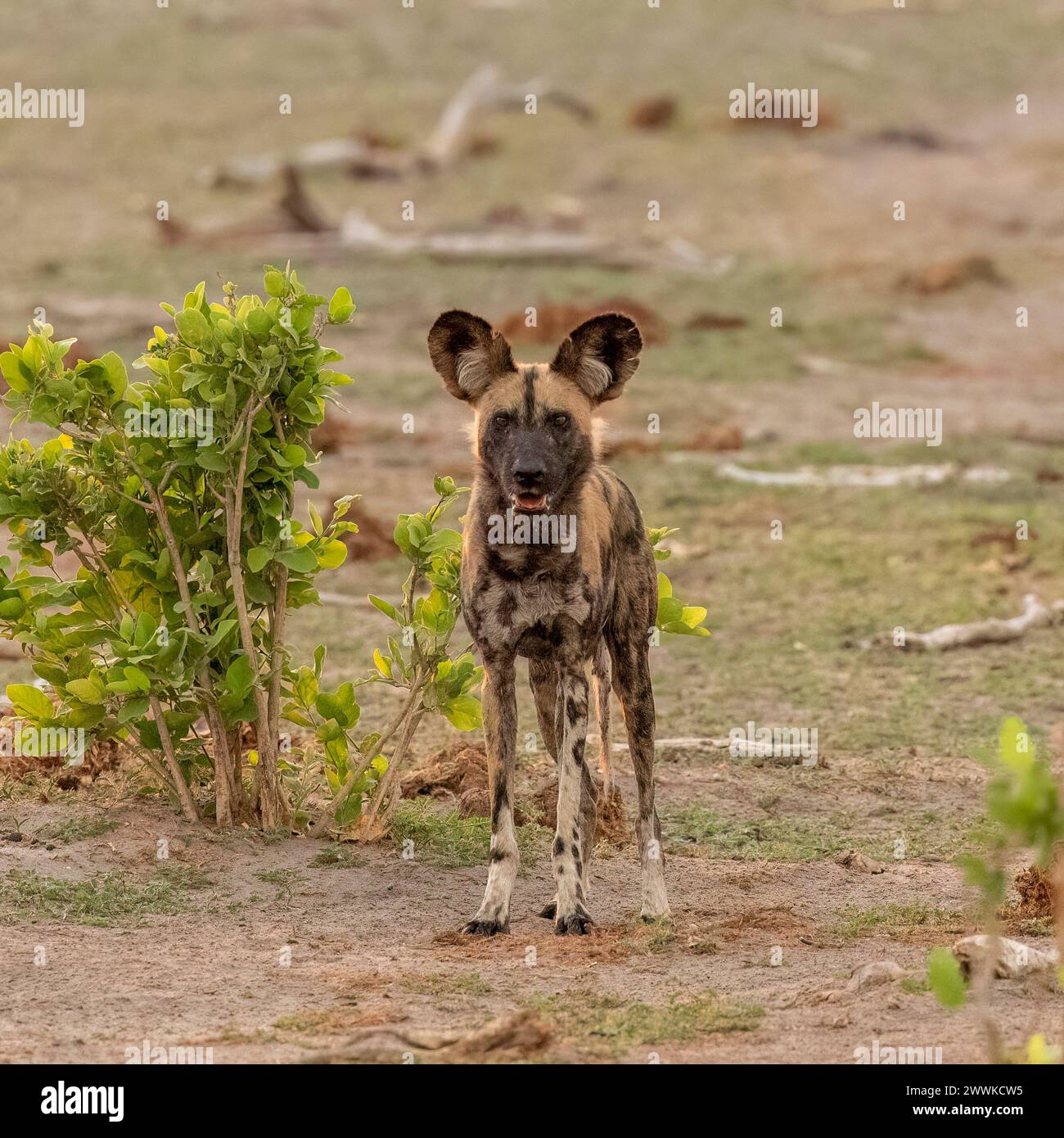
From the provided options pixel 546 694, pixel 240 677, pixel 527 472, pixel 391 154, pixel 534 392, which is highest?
pixel 391 154

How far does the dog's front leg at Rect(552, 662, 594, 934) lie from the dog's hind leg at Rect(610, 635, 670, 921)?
0.30 meters

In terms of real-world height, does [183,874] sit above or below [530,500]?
below

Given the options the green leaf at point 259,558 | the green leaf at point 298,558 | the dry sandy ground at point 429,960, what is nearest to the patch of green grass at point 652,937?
the dry sandy ground at point 429,960

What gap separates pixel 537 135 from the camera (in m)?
33.8

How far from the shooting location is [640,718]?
7.78 metres

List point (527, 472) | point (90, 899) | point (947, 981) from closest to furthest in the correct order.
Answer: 1. point (947, 981)
2. point (527, 472)
3. point (90, 899)

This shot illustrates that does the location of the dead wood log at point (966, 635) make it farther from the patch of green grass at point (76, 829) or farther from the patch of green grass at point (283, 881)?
the patch of green grass at point (76, 829)

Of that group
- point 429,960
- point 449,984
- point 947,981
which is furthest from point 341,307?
point 947,981

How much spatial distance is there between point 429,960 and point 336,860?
3.96 feet

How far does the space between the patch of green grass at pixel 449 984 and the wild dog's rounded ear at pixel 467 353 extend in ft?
7.52

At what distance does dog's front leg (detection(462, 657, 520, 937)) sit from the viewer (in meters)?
7.28

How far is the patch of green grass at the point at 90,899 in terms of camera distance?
282 inches

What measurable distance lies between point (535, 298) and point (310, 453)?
16063 millimetres

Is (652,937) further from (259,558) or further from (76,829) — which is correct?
(76,829)
